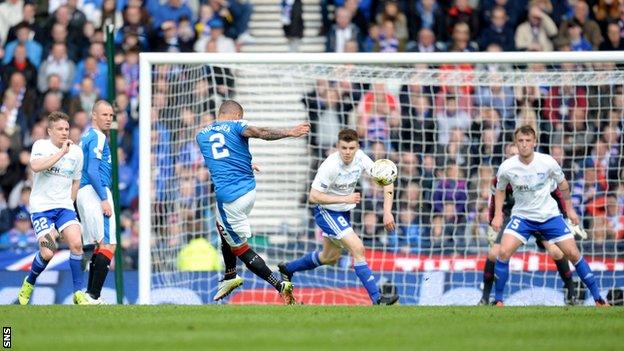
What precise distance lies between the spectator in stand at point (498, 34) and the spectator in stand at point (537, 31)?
0.13 meters

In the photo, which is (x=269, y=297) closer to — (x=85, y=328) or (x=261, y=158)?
(x=261, y=158)

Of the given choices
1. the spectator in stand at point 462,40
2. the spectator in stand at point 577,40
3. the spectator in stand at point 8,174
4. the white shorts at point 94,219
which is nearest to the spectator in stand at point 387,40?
the spectator in stand at point 462,40

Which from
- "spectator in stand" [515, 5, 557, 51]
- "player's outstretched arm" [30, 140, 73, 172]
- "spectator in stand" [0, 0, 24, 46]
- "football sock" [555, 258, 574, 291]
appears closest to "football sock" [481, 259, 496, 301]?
"football sock" [555, 258, 574, 291]

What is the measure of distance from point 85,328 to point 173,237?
7.25 m

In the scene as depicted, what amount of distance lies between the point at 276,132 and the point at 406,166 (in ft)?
18.6

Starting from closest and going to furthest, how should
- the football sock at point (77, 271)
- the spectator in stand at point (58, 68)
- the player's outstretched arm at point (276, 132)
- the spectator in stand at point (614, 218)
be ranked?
the player's outstretched arm at point (276, 132) → the football sock at point (77, 271) → the spectator in stand at point (614, 218) → the spectator in stand at point (58, 68)

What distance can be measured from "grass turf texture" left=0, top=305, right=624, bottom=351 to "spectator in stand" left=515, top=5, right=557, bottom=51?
918cm

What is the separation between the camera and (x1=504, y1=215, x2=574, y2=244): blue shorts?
52.1ft

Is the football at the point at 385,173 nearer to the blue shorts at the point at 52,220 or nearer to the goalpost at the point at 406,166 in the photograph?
the goalpost at the point at 406,166

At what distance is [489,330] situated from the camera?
36.9ft

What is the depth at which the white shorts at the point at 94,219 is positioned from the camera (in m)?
15.0

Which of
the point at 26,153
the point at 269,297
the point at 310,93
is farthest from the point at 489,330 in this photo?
the point at 26,153

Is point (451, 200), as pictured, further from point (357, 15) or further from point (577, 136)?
point (357, 15)

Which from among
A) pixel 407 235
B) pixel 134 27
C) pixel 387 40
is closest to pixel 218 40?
pixel 134 27
